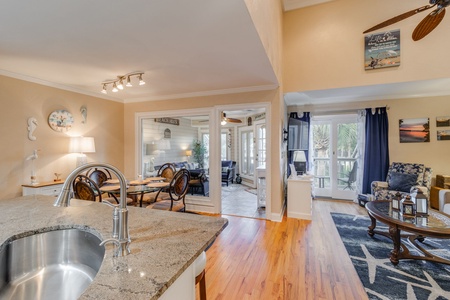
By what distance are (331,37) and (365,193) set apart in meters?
3.50

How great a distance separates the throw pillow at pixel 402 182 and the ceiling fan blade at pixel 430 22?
2593 millimetres

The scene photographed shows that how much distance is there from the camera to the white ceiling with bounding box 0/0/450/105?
1.71 metres

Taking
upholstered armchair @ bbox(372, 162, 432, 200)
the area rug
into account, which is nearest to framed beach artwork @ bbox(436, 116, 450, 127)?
upholstered armchair @ bbox(372, 162, 432, 200)

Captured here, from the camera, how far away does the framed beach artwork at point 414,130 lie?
178 inches

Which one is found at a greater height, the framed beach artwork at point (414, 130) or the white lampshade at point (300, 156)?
the framed beach artwork at point (414, 130)

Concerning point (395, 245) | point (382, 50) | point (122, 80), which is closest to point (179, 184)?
point (122, 80)

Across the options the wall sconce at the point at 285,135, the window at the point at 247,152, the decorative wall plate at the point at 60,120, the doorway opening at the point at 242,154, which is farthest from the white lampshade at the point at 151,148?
the wall sconce at the point at 285,135

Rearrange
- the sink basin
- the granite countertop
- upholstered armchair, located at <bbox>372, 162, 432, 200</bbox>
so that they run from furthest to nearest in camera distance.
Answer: upholstered armchair, located at <bbox>372, 162, 432, 200</bbox>, the sink basin, the granite countertop

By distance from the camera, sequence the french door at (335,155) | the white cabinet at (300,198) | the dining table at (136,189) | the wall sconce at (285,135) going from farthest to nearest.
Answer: the french door at (335,155)
the wall sconce at (285,135)
the white cabinet at (300,198)
the dining table at (136,189)

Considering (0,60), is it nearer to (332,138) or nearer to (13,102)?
(13,102)

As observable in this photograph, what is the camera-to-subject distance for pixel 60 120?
12.0ft

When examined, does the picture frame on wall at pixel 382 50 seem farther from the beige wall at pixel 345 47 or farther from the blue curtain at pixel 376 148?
the blue curtain at pixel 376 148

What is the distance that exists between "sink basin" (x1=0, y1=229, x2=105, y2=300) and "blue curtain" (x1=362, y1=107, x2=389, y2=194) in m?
5.47

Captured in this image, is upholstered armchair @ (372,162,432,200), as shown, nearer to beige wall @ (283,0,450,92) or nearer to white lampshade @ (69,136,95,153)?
beige wall @ (283,0,450,92)
